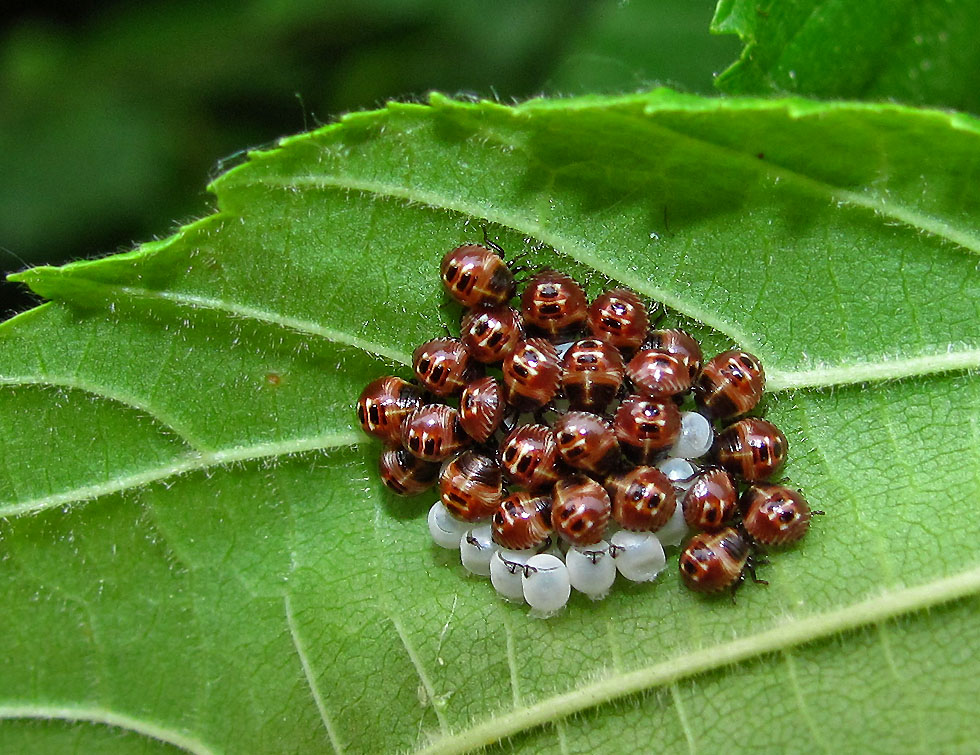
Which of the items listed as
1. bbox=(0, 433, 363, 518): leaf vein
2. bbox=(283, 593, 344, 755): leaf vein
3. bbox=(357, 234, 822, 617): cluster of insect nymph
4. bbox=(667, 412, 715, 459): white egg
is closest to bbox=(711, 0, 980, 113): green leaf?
bbox=(357, 234, 822, 617): cluster of insect nymph

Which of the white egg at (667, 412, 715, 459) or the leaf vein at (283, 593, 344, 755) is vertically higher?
the white egg at (667, 412, 715, 459)

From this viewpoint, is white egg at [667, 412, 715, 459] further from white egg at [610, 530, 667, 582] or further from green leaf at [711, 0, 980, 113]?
green leaf at [711, 0, 980, 113]

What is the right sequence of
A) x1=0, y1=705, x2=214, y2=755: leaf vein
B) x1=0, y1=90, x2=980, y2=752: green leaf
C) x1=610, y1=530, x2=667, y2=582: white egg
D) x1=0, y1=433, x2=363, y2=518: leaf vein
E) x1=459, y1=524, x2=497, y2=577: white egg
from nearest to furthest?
x1=0, y1=90, x2=980, y2=752: green leaf, x1=610, y1=530, x2=667, y2=582: white egg, x1=459, y1=524, x2=497, y2=577: white egg, x1=0, y1=433, x2=363, y2=518: leaf vein, x1=0, y1=705, x2=214, y2=755: leaf vein

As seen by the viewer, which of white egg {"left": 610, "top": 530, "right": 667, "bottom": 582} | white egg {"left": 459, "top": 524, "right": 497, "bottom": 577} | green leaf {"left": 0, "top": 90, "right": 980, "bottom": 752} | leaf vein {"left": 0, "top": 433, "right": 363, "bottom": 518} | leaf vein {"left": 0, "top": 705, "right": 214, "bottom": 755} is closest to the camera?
green leaf {"left": 0, "top": 90, "right": 980, "bottom": 752}

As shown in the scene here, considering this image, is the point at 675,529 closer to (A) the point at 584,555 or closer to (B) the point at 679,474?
(B) the point at 679,474

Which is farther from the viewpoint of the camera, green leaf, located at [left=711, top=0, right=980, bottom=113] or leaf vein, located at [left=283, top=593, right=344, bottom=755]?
leaf vein, located at [left=283, top=593, right=344, bottom=755]

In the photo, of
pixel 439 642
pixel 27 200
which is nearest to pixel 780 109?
pixel 439 642

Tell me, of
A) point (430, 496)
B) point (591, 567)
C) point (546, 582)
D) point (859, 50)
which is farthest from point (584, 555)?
point (859, 50)
